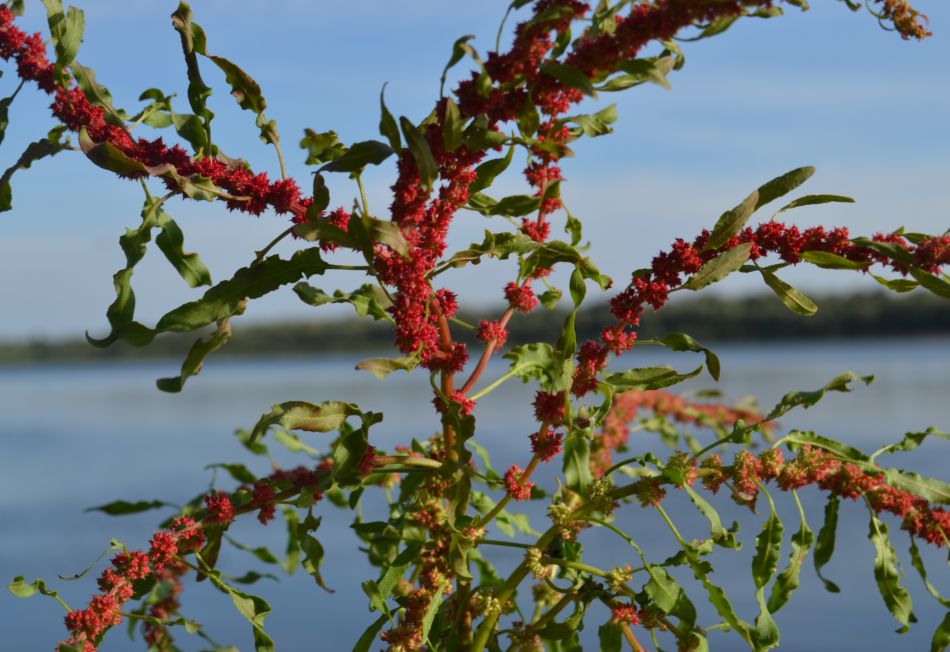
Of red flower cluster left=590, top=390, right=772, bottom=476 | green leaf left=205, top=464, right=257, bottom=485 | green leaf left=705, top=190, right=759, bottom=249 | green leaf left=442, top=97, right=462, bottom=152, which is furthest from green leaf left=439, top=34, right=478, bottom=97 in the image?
red flower cluster left=590, top=390, right=772, bottom=476

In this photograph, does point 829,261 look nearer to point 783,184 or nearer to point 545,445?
point 783,184

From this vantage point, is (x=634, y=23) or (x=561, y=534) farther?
(x=561, y=534)

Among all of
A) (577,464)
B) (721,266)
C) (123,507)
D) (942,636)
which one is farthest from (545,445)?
(123,507)

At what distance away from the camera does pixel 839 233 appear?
→ 34.8 inches

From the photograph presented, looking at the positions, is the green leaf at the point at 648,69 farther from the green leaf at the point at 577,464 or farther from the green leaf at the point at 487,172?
the green leaf at the point at 577,464

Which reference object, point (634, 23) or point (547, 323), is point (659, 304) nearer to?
point (634, 23)

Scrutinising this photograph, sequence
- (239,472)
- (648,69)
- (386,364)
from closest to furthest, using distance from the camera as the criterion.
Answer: (648,69), (386,364), (239,472)

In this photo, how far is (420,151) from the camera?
743 millimetres

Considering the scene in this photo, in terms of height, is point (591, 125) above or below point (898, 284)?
above

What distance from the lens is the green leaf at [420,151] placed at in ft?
2.44

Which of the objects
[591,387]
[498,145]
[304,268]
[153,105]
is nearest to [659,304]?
[591,387]

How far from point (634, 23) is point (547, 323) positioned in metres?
3.53

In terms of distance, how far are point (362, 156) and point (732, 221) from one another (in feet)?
1.14

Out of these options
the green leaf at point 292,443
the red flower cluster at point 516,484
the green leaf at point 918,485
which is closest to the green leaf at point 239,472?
the green leaf at point 292,443
